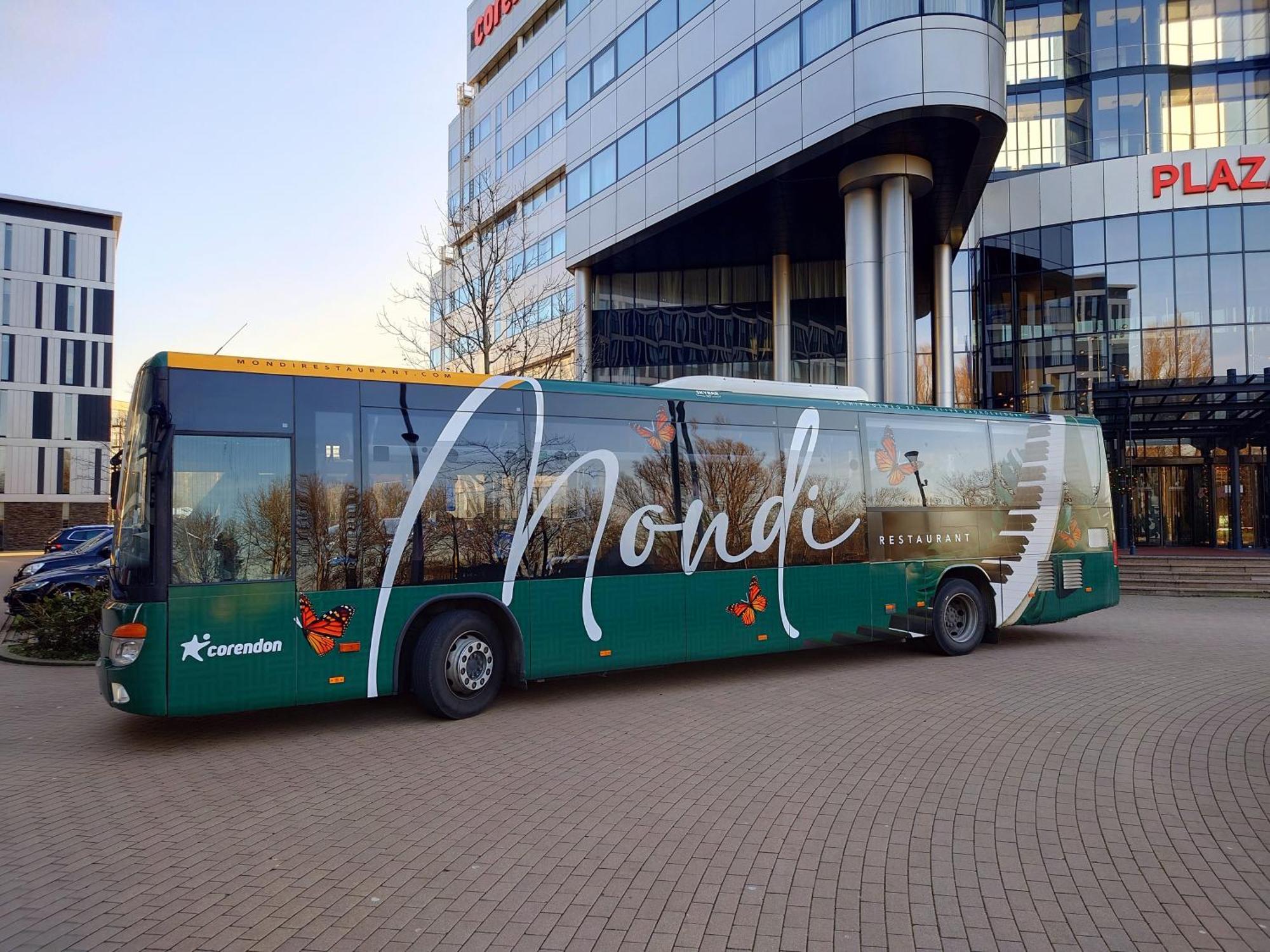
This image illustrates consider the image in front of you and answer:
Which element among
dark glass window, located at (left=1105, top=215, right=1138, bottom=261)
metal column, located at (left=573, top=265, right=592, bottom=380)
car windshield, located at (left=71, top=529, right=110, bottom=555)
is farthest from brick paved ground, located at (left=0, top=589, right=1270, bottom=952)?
dark glass window, located at (left=1105, top=215, right=1138, bottom=261)

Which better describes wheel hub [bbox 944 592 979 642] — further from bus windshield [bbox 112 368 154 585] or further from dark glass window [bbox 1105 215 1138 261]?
dark glass window [bbox 1105 215 1138 261]

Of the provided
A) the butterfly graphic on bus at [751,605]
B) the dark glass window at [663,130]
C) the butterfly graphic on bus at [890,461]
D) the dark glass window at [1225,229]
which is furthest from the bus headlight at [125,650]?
the dark glass window at [1225,229]

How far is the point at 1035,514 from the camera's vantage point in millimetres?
12727

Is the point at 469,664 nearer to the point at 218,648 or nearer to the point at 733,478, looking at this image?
the point at 218,648

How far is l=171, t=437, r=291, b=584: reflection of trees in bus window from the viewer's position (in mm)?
7215

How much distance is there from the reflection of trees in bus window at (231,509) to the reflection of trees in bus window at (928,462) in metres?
6.94

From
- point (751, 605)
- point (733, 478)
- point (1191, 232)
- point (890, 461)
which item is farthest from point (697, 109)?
point (751, 605)

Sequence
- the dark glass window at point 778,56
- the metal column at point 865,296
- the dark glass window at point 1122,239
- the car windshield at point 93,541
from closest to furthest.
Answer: the car windshield at point 93,541 → the dark glass window at point 778,56 → the metal column at point 865,296 → the dark glass window at point 1122,239

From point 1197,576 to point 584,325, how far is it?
787 inches

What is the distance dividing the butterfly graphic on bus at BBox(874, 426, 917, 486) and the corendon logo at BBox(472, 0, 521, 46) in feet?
153

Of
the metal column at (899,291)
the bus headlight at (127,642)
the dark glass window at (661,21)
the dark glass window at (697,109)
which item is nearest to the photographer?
the bus headlight at (127,642)

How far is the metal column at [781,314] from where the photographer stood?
30297 mm

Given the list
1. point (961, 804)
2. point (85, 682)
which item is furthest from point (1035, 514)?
point (85, 682)

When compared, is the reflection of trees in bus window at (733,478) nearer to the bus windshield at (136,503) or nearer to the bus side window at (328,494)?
the bus side window at (328,494)
